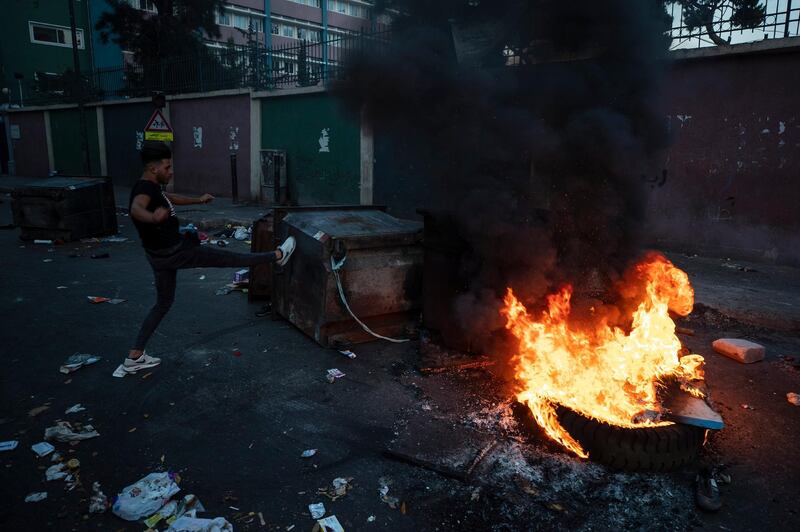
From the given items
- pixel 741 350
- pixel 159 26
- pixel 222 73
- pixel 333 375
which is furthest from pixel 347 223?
pixel 159 26

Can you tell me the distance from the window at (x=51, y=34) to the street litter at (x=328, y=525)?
1479 inches

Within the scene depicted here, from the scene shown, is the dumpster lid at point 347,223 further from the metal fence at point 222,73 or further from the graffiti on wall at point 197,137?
the graffiti on wall at point 197,137

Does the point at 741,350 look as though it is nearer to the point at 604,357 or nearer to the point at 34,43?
the point at 604,357

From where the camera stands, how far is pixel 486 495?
2.89m

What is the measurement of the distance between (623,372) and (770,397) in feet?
4.83

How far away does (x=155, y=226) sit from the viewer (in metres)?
4.30

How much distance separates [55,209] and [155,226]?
754 centimetres

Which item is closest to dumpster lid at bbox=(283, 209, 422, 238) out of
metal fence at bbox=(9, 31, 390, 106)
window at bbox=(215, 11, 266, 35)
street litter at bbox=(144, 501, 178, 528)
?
street litter at bbox=(144, 501, 178, 528)

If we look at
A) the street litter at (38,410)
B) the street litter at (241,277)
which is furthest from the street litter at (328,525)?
the street litter at (241,277)

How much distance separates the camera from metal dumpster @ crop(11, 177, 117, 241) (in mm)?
10156

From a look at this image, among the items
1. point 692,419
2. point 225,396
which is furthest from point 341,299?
point 692,419

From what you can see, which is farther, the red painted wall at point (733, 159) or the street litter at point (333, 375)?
the red painted wall at point (733, 159)

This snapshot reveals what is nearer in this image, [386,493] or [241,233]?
[386,493]

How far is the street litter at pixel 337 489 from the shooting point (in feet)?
9.58
